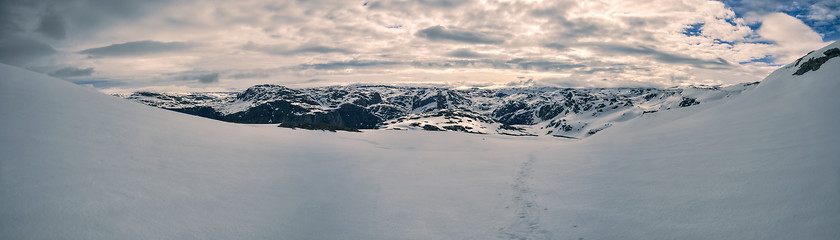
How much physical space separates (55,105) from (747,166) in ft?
62.3

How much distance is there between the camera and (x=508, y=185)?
1209cm

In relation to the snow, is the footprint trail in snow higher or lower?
lower

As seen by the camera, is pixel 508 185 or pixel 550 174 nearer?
pixel 508 185

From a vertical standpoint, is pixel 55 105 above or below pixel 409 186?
above

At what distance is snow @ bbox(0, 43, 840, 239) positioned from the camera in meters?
5.64

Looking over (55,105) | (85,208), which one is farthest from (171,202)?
(55,105)

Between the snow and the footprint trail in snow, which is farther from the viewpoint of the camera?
the footprint trail in snow

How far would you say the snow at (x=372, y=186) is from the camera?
18.5 ft

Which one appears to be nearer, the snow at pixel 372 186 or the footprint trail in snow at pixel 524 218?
the snow at pixel 372 186

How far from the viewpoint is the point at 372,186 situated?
11.6 meters

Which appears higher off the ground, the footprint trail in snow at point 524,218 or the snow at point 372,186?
the snow at point 372,186

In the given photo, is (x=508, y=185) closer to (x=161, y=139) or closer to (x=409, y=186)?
(x=409, y=186)

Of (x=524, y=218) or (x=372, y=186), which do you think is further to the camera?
(x=372, y=186)

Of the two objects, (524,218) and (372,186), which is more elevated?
(372,186)
